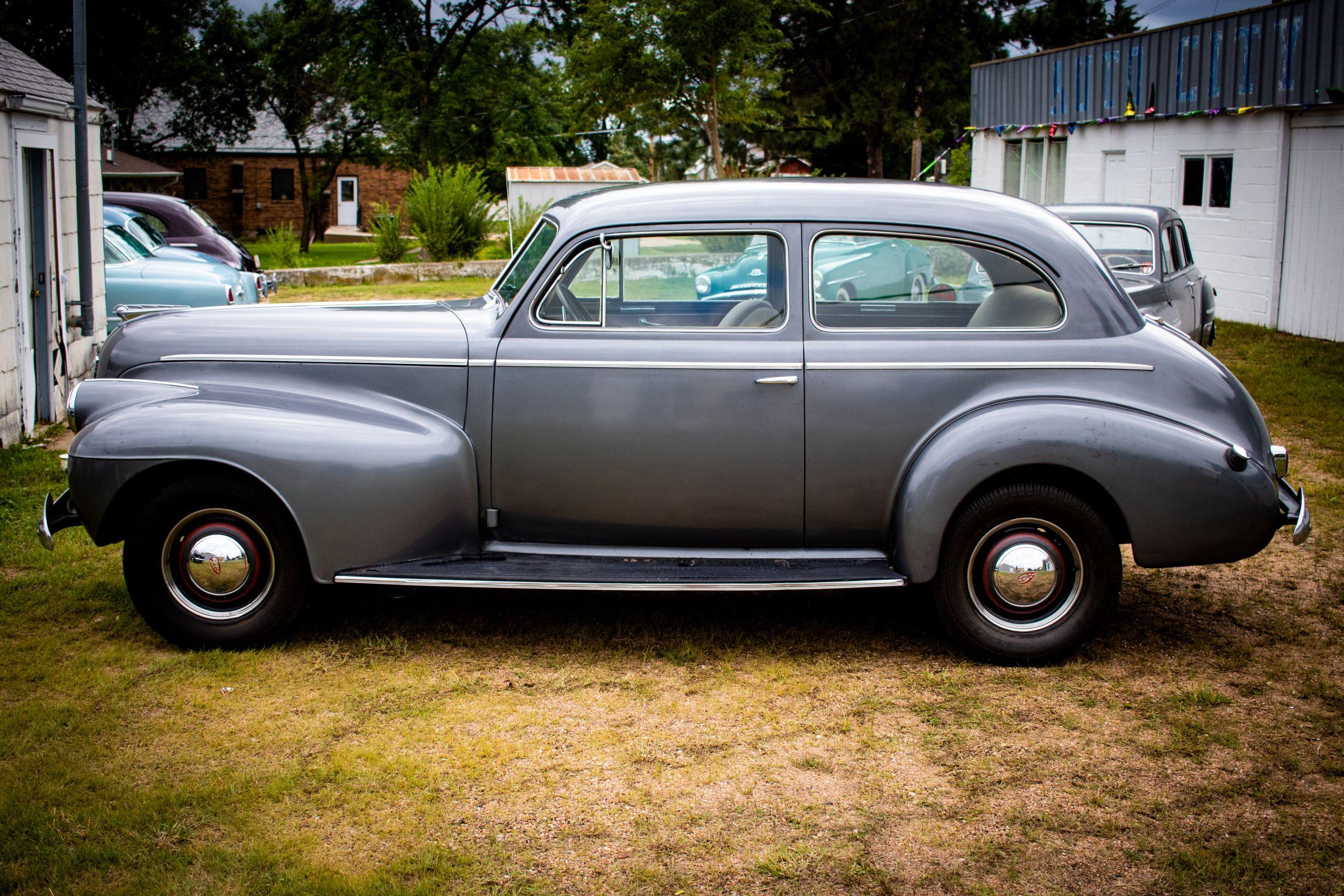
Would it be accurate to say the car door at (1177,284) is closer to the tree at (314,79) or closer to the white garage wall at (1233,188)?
the white garage wall at (1233,188)

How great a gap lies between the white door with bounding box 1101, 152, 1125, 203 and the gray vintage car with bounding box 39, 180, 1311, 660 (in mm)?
14864

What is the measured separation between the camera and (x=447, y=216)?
24.4 meters

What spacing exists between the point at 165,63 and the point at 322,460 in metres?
36.6

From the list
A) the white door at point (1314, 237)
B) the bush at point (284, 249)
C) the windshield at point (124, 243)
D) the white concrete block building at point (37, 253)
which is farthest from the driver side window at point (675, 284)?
the bush at point (284, 249)

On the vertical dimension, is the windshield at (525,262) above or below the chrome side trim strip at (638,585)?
above

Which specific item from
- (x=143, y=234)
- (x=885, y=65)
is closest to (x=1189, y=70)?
(x=143, y=234)

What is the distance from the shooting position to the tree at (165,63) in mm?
32969

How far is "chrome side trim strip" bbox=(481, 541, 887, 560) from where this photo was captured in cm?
482

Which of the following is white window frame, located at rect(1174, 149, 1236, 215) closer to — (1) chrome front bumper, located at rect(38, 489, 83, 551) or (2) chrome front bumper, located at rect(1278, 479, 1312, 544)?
(2) chrome front bumper, located at rect(1278, 479, 1312, 544)

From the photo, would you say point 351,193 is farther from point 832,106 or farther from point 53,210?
point 53,210

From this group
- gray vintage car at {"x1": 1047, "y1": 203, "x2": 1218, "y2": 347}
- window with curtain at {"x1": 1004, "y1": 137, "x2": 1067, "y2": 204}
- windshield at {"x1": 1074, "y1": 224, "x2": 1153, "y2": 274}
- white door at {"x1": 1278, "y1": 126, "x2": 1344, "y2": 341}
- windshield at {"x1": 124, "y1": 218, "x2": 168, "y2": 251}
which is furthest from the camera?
window with curtain at {"x1": 1004, "y1": 137, "x2": 1067, "y2": 204}

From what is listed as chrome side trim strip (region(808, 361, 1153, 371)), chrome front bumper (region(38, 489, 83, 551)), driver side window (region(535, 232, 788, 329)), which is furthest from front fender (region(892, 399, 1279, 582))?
chrome front bumper (region(38, 489, 83, 551))

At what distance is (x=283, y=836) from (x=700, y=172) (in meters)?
54.6

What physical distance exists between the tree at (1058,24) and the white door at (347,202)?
28988mm
